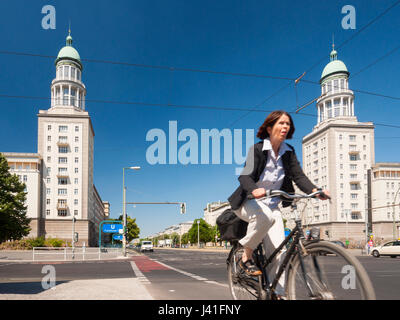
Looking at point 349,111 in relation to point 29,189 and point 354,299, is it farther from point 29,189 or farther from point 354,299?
point 354,299

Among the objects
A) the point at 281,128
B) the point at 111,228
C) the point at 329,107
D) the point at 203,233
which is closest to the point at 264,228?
the point at 281,128

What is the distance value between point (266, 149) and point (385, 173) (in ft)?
289

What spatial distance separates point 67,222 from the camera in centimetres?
7050

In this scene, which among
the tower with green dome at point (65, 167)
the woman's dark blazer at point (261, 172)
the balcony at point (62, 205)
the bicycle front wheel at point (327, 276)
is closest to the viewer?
the bicycle front wheel at point (327, 276)

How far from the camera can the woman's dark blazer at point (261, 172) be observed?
3668 millimetres

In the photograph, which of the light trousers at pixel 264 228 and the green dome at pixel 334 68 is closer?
the light trousers at pixel 264 228

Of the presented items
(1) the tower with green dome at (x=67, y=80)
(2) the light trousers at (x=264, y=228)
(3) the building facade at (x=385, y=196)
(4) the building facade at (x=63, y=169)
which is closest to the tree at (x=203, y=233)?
(4) the building facade at (x=63, y=169)

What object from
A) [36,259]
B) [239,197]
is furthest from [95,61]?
[36,259]

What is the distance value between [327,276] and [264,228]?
35.1 inches

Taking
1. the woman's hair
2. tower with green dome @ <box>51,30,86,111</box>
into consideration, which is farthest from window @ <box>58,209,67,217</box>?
the woman's hair

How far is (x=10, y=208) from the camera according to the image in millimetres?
38438

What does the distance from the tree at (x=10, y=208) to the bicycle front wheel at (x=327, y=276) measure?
39.9 meters

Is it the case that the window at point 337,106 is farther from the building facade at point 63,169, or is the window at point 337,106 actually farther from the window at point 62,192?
the window at point 62,192

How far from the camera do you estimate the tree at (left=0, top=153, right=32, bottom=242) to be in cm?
3778
